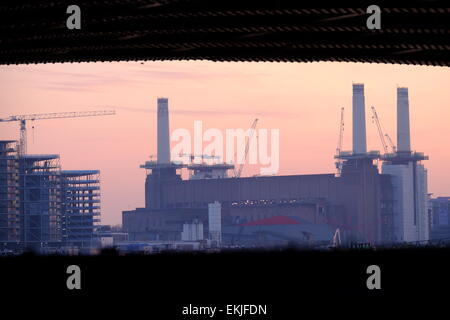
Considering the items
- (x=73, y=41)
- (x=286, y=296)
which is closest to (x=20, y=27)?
(x=73, y=41)

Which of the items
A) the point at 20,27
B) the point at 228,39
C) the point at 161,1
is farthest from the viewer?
the point at 228,39

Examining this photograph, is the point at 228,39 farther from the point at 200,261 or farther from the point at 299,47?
the point at 200,261

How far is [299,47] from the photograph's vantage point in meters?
75.1

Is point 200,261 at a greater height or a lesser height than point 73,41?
lesser

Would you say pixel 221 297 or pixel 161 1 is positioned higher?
pixel 161 1

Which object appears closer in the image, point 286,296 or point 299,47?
point 286,296

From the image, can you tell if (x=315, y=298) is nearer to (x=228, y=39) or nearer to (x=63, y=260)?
(x=63, y=260)

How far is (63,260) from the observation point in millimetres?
58656

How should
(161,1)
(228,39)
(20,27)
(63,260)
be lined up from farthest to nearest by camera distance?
(228,39)
(20,27)
(161,1)
(63,260)

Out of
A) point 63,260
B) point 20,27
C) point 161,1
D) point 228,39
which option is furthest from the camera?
point 228,39

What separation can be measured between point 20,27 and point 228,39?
42.0 ft
